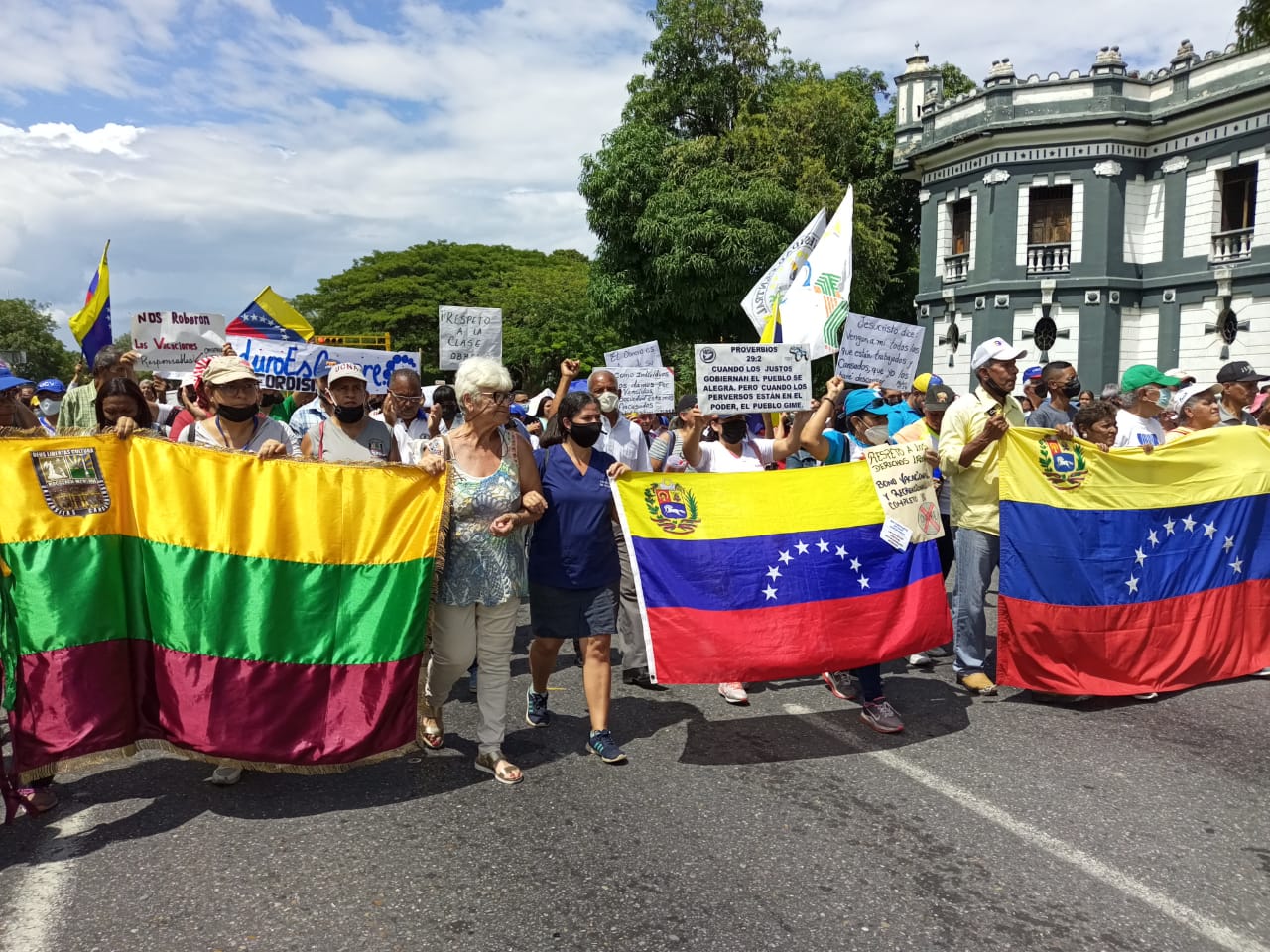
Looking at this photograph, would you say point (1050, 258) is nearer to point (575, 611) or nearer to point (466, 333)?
point (466, 333)

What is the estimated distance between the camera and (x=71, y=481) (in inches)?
171

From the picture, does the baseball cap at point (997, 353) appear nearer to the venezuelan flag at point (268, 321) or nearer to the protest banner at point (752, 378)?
the protest banner at point (752, 378)

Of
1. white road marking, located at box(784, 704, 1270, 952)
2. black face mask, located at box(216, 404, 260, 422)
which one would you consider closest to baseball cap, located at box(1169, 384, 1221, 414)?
white road marking, located at box(784, 704, 1270, 952)

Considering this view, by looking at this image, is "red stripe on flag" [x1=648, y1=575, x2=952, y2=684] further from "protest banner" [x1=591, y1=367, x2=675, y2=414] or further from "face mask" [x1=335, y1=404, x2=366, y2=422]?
"protest banner" [x1=591, y1=367, x2=675, y2=414]

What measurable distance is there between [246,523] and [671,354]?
23731 mm

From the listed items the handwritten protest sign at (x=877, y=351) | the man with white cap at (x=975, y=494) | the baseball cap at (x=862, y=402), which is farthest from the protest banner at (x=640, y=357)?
the man with white cap at (x=975, y=494)

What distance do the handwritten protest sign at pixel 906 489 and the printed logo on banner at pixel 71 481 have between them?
382cm

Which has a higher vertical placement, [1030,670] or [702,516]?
[702,516]

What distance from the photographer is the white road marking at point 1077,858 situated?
3271 millimetres

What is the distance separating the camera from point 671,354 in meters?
27.8

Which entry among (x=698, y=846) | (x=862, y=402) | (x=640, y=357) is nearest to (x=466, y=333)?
(x=640, y=357)

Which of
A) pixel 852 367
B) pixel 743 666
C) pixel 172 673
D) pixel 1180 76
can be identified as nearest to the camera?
pixel 172 673

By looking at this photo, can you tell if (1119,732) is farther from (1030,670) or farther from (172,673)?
(172,673)

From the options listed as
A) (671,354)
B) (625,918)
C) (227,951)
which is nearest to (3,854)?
(227,951)
